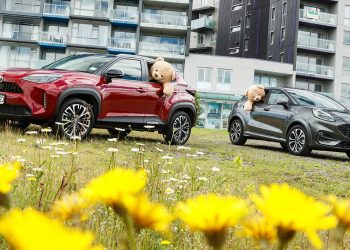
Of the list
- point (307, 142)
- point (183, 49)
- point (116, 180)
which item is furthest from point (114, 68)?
point (183, 49)

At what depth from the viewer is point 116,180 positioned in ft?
1.60

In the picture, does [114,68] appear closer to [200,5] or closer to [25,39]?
[25,39]

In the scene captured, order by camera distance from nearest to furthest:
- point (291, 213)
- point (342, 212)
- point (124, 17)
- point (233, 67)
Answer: point (291, 213) < point (342, 212) < point (124, 17) < point (233, 67)

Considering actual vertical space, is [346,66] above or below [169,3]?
below

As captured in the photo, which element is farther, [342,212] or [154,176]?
[154,176]

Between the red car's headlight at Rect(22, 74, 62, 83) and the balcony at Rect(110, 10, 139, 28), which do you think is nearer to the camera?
the red car's headlight at Rect(22, 74, 62, 83)

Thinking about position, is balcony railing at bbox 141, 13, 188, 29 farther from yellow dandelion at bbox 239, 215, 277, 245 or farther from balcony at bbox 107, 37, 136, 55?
yellow dandelion at bbox 239, 215, 277, 245

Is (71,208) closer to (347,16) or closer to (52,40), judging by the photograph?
(52,40)

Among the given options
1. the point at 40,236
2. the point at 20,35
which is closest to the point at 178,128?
the point at 40,236

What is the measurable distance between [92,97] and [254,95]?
5.69m

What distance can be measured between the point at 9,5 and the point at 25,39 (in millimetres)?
3468

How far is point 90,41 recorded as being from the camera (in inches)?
1647

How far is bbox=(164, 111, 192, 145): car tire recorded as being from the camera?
1014 cm

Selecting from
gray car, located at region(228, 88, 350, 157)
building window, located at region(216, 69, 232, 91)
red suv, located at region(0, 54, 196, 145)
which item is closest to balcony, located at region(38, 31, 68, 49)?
building window, located at region(216, 69, 232, 91)
